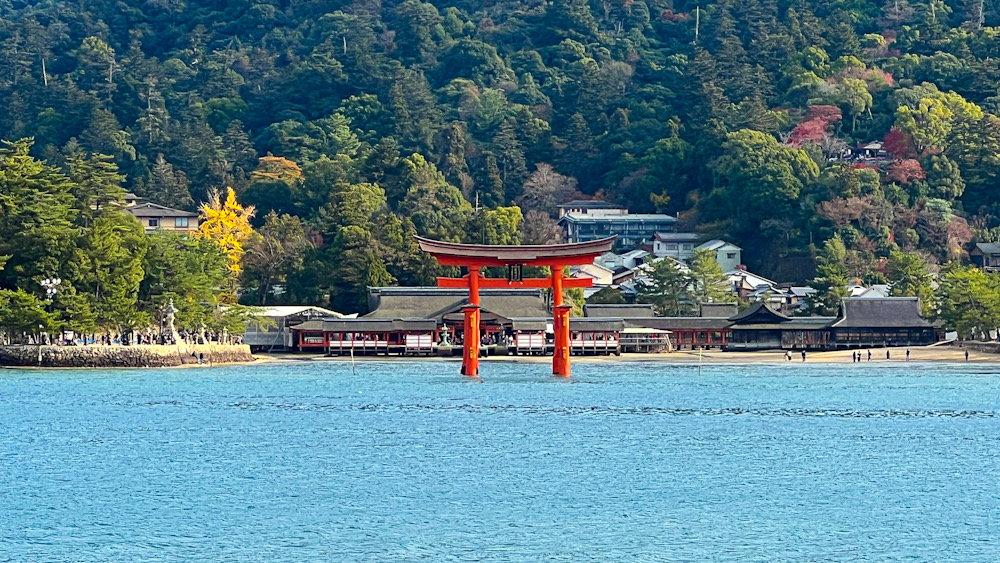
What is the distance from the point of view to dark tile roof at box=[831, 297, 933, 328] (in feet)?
217

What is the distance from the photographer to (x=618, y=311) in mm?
69688

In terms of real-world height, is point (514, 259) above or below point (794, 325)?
above

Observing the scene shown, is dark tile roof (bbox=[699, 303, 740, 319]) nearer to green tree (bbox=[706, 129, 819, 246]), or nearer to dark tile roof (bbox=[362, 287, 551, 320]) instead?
dark tile roof (bbox=[362, 287, 551, 320])

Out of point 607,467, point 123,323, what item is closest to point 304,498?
point 607,467

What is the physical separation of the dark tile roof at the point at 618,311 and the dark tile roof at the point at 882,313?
343 inches

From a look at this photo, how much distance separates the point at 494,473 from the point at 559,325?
20.4 metres

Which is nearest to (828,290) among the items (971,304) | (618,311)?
(971,304)

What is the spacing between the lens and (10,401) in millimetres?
39562

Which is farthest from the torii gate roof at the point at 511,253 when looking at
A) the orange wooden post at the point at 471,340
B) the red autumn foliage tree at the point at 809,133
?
the red autumn foliage tree at the point at 809,133

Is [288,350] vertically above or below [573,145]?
below

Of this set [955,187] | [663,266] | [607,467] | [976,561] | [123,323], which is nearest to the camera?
[976,561]

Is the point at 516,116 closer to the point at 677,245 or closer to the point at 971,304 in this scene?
the point at 677,245

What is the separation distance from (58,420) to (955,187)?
202 feet

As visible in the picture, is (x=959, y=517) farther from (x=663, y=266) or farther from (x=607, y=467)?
(x=663, y=266)
